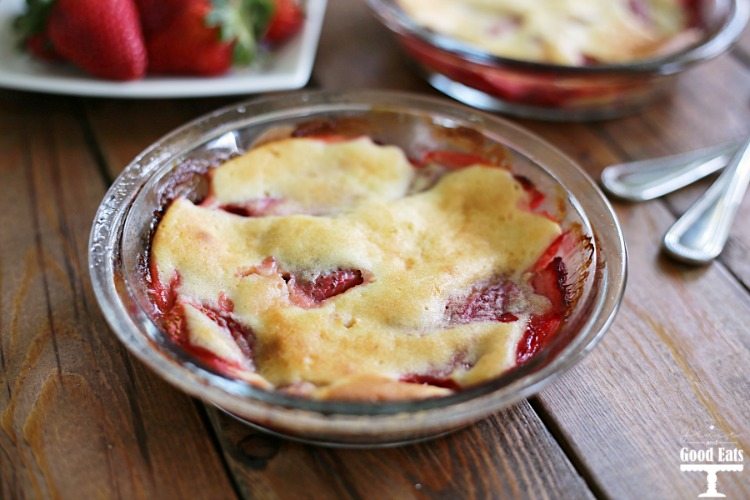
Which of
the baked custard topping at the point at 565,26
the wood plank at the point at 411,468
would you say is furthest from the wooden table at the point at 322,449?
the baked custard topping at the point at 565,26

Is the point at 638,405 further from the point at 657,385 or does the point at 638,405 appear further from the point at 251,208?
the point at 251,208

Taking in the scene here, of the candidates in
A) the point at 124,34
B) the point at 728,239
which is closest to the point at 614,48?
the point at 728,239

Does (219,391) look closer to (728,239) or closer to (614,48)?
(728,239)

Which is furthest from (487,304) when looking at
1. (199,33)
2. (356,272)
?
(199,33)

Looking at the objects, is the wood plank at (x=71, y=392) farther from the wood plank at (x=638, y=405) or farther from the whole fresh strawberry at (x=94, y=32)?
the whole fresh strawberry at (x=94, y=32)

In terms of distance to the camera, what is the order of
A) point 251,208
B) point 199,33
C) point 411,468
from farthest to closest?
point 199,33 → point 251,208 → point 411,468

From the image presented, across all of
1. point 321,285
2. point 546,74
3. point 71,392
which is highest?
point 546,74
